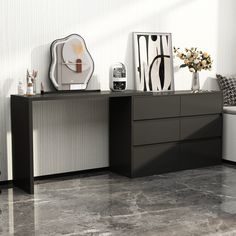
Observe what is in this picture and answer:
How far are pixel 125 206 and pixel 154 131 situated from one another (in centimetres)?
115

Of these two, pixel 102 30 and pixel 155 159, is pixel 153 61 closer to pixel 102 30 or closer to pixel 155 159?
pixel 102 30

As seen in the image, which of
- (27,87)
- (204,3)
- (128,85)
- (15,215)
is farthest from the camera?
(204,3)

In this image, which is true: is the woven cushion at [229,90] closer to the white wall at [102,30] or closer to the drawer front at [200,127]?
the white wall at [102,30]

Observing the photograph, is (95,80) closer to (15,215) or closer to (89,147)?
(89,147)

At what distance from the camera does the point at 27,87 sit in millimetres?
4457

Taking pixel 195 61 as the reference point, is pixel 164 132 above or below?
below

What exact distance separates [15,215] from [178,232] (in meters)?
1.22

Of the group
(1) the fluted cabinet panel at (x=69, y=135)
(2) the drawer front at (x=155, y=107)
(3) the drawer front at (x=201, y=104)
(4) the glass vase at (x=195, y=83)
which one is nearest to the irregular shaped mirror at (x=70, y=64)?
(1) the fluted cabinet panel at (x=69, y=135)

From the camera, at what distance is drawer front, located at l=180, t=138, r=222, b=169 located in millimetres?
5188

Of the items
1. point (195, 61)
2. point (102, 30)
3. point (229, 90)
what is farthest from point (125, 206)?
point (229, 90)

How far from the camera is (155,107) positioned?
4891 mm

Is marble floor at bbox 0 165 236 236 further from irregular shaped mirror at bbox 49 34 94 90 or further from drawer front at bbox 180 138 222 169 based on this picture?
irregular shaped mirror at bbox 49 34 94 90

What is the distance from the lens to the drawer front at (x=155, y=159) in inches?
192

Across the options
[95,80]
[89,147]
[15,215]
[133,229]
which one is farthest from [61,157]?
[133,229]
